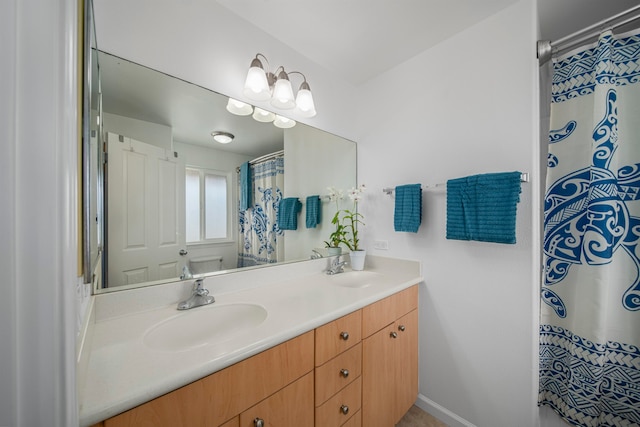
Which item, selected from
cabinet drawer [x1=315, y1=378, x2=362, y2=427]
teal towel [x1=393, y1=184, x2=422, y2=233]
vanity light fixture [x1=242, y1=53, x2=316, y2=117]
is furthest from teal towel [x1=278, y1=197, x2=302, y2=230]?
cabinet drawer [x1=315, y1=378, x2=362, y2=427]

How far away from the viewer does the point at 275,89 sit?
139 cm

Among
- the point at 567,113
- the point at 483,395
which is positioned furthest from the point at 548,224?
the point at 483,395

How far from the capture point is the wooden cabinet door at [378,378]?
3.81 ft

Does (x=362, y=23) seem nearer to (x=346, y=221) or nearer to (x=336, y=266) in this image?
(x=346, y=221)

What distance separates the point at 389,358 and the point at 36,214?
147cm

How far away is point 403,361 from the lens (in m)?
1.42

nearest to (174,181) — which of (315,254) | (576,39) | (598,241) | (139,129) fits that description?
(139,129)

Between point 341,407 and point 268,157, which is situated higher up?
point 268,157

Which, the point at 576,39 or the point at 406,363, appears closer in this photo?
the point at 576,39

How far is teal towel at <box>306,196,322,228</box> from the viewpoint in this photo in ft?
5.56

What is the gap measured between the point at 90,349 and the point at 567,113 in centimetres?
221

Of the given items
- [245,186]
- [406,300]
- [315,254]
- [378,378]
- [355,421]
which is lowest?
[355,421]

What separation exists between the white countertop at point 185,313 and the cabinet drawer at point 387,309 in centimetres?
5

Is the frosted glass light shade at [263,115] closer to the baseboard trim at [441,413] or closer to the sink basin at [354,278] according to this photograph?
the sink basin at [354,278]
